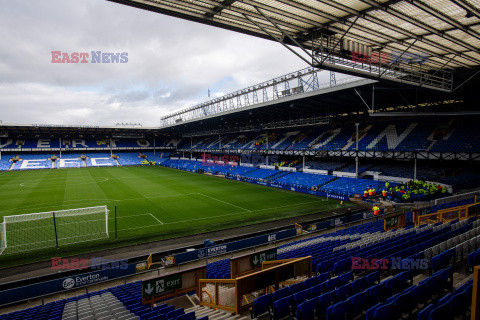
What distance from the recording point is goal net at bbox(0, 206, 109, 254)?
1586cm

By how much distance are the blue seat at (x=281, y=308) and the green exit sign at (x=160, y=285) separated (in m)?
2.97

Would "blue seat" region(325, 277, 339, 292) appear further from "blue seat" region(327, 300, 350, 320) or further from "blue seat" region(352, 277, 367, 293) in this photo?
"blue seat" region(327, 300, 350, 320)

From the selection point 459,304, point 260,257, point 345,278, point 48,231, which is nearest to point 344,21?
point 345,278

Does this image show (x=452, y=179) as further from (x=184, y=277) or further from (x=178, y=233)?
(x=184, y=277)

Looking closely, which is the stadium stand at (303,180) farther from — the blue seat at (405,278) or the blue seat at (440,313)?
the blue seat at (440,313)

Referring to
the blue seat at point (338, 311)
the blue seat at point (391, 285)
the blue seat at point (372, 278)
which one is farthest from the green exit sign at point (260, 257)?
the blue seat at point (391, 285)

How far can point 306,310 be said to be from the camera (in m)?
5.00

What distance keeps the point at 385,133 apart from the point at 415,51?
21.9 m

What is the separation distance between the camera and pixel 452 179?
24.8m

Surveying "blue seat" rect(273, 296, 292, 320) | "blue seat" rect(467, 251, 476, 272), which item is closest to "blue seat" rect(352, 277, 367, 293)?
"blue seat" rect(273, 296, 292, 320)

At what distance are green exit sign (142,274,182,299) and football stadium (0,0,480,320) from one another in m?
0.03

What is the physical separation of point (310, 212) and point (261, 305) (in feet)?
59.4

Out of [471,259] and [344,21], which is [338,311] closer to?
[471,259]

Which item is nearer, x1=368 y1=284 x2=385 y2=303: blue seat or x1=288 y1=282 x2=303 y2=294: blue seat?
x1=368 y1=284 x2=385 y2=303: blue seat
